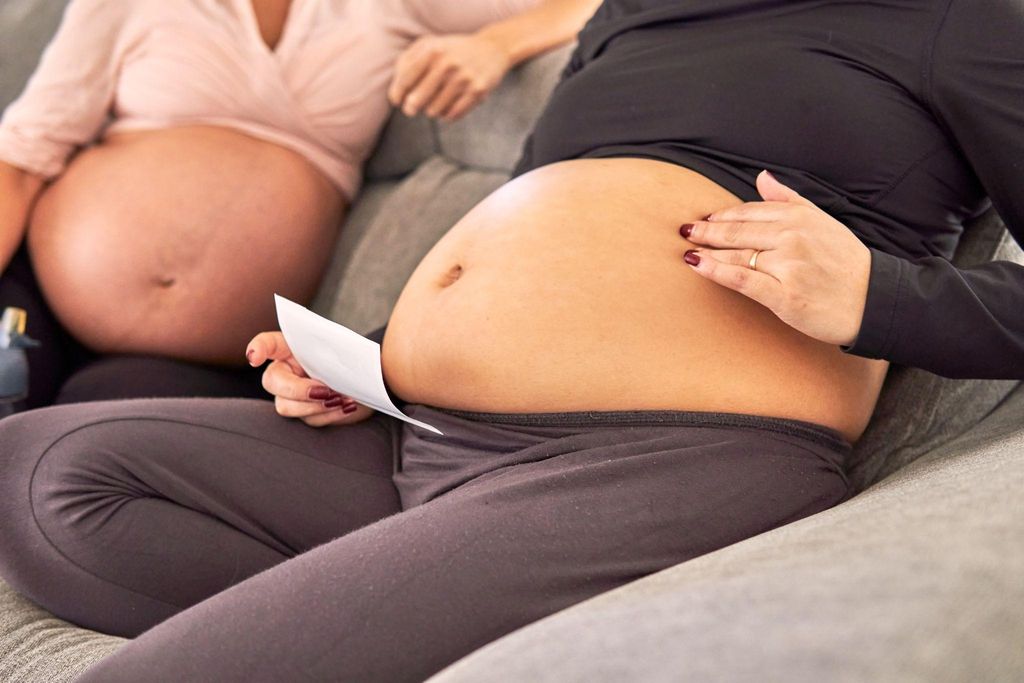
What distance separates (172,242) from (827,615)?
105 centimetres

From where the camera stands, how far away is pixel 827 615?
0.44 metres

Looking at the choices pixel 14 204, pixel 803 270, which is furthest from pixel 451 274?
pixel 14 204

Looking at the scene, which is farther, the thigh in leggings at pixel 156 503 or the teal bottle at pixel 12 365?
the teal bottle at pixel 12 365

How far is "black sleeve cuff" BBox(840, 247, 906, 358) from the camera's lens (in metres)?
0.69

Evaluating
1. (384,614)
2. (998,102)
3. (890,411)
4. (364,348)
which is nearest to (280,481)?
(364,348)

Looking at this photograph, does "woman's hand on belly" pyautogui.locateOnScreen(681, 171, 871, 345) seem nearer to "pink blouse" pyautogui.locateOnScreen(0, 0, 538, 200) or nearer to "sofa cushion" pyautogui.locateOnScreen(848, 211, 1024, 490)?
"sofa cushion" pyautogui.locateOnScreen(848, 211, 1024, 490)

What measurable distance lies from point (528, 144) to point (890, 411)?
0.52m

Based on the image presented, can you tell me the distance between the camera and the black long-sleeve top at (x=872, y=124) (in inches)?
27.8

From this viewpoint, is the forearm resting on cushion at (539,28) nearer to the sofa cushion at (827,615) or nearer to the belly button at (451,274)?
the belly button at (451,274)

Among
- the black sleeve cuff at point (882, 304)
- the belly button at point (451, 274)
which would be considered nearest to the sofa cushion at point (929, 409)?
the black sleeve cuff at point (882, 304)

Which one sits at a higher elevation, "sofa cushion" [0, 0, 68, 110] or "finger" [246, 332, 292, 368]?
"sofa cushion" [0, 0, 68, 110]

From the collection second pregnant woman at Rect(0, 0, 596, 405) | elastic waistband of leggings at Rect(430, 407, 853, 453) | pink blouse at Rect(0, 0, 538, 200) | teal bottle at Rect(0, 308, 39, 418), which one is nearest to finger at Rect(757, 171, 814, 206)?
elastic waistband of leggings at Rect(430, 407, 853, 453)

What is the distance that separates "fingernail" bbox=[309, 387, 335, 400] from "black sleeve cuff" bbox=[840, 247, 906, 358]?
A: 51cm

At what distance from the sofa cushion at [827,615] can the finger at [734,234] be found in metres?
0.24
